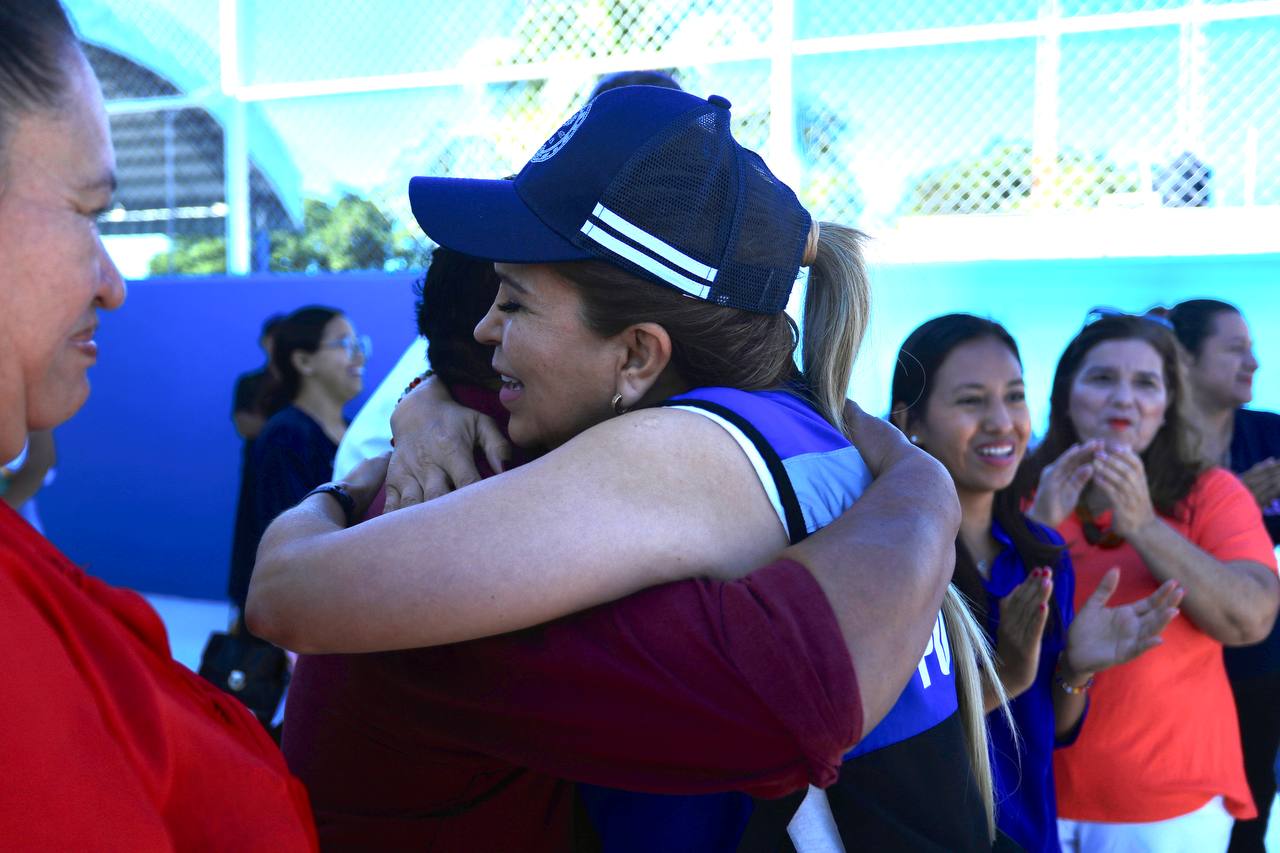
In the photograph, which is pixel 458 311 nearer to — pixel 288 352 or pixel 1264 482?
pixel 1264 482

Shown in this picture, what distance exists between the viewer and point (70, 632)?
0.87m

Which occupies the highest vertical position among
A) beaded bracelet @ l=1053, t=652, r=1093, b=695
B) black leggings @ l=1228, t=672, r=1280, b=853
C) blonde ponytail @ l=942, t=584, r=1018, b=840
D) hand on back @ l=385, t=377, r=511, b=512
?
hand on back @ l=385, t=377, r=511, b=512

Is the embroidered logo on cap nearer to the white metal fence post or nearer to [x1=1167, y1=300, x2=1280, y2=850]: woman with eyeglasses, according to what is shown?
[x1=1167, y1=300, x2=1280, y2=850]: woman with eyeglasses

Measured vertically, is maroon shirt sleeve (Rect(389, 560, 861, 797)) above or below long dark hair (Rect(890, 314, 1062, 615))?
below

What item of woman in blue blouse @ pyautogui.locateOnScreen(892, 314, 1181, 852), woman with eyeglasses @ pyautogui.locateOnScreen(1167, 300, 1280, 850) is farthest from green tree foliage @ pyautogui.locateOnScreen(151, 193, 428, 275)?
woman in blue blouse @ pyautogui.locateOnScreen(892, 314, 1181, 852)

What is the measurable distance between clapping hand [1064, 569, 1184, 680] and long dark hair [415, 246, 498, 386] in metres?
1.68

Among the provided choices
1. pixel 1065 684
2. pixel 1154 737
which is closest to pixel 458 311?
pixel 1065 684

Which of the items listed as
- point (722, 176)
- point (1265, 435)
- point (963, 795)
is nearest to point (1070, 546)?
point (1265, 435)

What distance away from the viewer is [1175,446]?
3.41 meters

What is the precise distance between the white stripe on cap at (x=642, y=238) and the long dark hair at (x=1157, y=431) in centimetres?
224

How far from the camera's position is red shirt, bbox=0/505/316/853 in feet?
2.47

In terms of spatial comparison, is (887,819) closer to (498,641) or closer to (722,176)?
(498,641)

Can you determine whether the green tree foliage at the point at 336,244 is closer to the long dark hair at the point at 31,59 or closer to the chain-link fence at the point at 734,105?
the chain-link fence at the point at 734,105

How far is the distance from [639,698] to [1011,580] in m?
1.86
